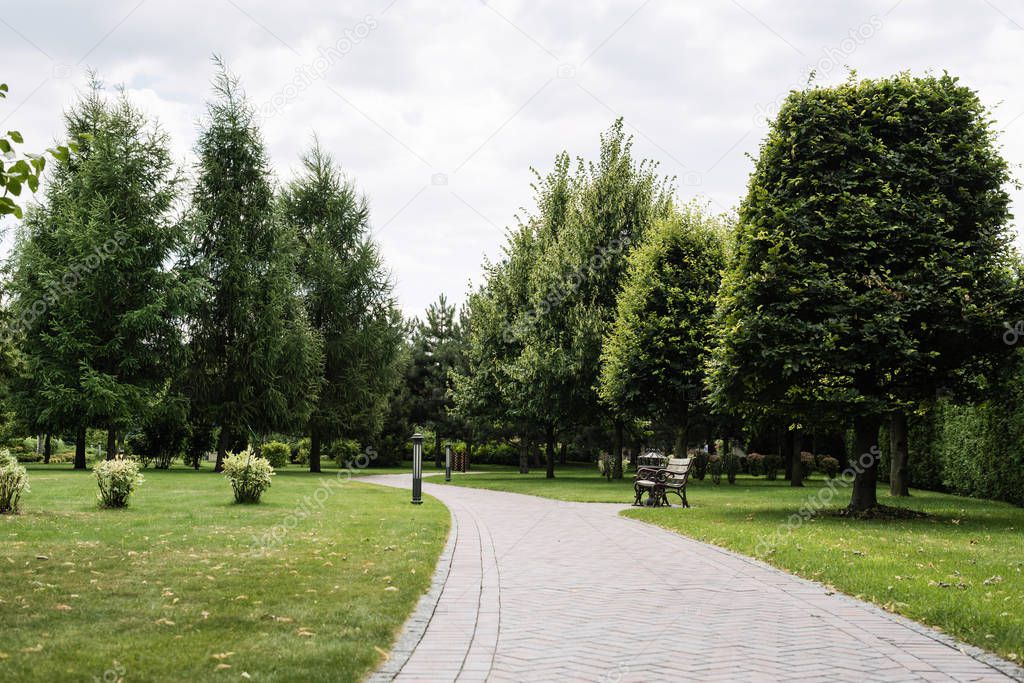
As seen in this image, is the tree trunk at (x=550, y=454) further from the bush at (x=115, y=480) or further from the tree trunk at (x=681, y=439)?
the bush at (x=115, y=480)

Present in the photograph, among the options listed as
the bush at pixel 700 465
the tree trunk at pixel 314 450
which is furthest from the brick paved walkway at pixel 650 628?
the tree trunk at pixel 314 450

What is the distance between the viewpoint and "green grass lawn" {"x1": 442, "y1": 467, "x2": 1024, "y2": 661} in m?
6.71

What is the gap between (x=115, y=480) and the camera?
14195 millimetres

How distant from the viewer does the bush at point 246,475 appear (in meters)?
16.1

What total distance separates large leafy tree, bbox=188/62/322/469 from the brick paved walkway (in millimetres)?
26059

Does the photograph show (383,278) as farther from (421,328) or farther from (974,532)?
(974,532)

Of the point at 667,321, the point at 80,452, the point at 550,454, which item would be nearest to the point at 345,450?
the point at 550,454

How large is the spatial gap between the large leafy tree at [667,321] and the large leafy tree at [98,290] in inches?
668

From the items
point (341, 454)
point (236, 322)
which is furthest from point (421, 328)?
point (236, 322)

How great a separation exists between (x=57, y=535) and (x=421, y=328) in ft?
148

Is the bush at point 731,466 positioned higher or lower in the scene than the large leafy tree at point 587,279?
lower

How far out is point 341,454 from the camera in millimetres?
47844

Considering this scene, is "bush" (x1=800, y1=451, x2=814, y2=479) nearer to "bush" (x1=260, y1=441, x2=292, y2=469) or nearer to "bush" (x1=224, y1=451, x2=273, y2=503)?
"bush" (x1=224, y1=451, x2=273, y2=503)

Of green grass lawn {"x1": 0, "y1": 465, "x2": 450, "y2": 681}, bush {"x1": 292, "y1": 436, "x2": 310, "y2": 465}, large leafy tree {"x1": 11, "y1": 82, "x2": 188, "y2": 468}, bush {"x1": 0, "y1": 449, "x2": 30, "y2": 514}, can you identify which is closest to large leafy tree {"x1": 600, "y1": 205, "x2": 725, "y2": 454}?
green grass lawn {"x1": 0, "y1": 465, "x2": 450, "y2": 681}
